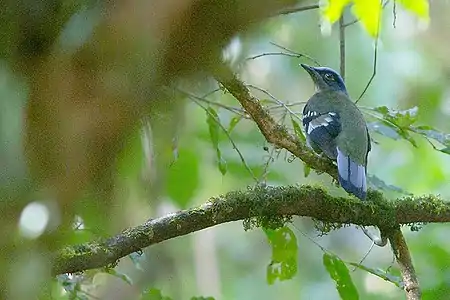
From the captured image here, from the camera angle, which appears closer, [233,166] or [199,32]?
[199,32]

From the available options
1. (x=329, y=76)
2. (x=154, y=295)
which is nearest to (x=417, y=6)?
(x=154, y=295)

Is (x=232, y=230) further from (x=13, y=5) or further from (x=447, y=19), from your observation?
(x=13, y=5)

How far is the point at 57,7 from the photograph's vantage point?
288 mm

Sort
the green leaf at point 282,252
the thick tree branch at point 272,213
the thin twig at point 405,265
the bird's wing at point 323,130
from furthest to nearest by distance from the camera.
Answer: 1. the bird's wing at point 323,130
2. the green leaf at point 282,252
3. the thin twig at point 405,265
4. the thick tree branch at point 272,213

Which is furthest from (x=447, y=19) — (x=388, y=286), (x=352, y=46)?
(x=388, y=286)

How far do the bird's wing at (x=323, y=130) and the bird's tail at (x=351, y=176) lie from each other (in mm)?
65

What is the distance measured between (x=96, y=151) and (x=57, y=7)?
61mm

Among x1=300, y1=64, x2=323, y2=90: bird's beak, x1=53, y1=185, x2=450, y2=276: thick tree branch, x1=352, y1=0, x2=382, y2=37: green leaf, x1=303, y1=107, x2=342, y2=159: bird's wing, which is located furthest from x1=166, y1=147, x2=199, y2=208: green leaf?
x1=300, y1=64, x2=323, y2=90: bird's beak

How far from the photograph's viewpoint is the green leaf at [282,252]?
1669mm

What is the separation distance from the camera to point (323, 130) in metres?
2.26

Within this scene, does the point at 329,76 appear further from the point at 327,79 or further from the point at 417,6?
the point at 417,6

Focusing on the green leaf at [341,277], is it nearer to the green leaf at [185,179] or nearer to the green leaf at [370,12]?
the green leaf at [185,179]

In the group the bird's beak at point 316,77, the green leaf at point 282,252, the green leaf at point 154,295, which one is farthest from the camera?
the bird's beak at point 316,77

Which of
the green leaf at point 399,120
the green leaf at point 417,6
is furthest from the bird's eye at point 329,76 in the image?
the green leaf at point 417,6
